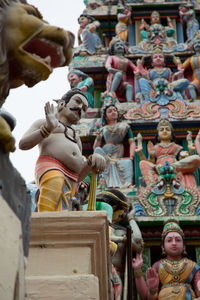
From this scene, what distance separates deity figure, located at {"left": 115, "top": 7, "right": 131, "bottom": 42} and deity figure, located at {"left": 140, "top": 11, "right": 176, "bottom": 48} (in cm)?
42

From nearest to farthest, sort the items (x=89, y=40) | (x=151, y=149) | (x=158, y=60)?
(x=151, y=149), (x=158, y=60), (x=89, y=40)

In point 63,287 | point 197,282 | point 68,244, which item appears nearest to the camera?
point 63,287

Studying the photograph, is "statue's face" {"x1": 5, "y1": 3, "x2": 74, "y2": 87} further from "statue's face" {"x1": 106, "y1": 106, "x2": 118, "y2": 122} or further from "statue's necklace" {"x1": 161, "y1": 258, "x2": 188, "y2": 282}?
"statue's face" {"x1": 106, "y1": 106, "x2": 118, "y2": 122}

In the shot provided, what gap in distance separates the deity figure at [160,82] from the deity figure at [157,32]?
2.59 ft

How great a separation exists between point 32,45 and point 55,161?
104 inches

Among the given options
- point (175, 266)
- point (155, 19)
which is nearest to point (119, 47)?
point (155, 19)

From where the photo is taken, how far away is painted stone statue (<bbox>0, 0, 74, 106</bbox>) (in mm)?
2520

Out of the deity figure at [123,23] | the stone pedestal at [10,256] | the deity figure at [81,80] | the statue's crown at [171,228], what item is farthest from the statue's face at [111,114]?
the stone pedestal at [10,256]

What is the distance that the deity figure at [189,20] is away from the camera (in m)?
14.8

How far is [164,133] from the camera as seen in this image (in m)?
11.0

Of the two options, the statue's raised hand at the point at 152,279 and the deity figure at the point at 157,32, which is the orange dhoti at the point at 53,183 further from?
the deity figure at the point at 157,32

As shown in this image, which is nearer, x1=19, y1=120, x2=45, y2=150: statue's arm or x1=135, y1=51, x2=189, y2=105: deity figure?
x1=19, y1=120, x2=45, y2=150: statue's arm

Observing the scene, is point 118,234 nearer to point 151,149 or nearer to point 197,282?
point 197,282

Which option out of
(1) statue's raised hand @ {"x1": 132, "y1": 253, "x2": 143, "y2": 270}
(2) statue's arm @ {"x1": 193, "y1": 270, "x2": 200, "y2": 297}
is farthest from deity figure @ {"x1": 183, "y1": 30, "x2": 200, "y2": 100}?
(1) statue's raised hand @ {"x1": 132, "y1": 253, "x2": 143, "y2": 270}
